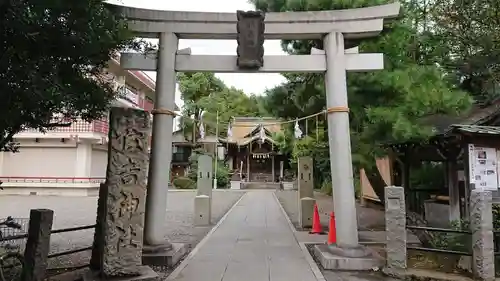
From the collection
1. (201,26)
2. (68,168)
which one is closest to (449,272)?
(201,26)

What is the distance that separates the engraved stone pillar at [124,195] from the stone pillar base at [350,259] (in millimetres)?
3425

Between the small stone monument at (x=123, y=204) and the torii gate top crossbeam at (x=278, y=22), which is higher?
the torii gate top crossbeam at (x=278, y=22)

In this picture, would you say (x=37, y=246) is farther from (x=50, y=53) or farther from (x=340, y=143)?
(x=340, y=143)

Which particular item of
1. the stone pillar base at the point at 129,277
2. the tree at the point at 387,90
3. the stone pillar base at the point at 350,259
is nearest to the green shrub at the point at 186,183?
the tree at the point at 387,90

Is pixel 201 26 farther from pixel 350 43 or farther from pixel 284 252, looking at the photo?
pixel 284 252

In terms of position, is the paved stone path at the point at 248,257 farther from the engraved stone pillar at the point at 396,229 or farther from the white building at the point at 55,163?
the white building at the point at 55,163

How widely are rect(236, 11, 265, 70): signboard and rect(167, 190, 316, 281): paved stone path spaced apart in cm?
398

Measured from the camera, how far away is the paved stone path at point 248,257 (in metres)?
6.80

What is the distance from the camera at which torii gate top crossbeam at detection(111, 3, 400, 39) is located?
8016mm

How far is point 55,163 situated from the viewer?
26.6m

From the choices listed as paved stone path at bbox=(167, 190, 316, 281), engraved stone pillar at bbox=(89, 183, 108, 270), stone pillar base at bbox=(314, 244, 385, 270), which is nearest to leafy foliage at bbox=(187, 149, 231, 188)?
paved stone path at bbox=(167, 190, 316, 281)

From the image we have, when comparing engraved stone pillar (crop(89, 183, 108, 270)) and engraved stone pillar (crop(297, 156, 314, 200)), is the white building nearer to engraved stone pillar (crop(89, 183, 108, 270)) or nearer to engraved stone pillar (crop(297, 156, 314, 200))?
engraved stone pillar (crop(297, 156, 314, 200))

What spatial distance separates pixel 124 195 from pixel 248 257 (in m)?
3.25

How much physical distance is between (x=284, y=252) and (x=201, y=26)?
5239 millimetres
